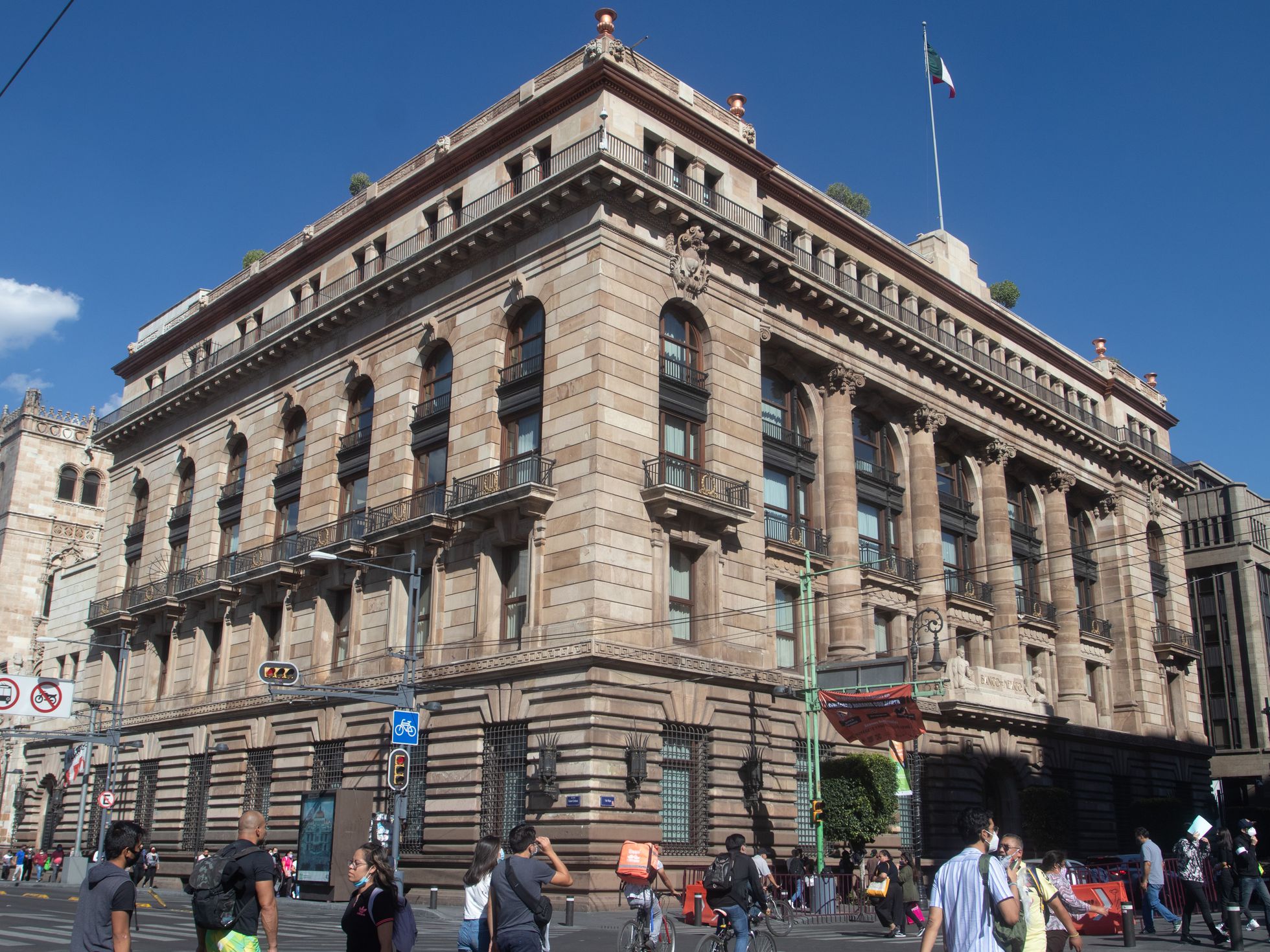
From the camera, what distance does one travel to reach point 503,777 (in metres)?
33.0

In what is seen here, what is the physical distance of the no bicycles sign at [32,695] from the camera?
39.7m

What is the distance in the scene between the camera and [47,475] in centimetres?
7531

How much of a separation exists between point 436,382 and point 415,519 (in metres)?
6.36

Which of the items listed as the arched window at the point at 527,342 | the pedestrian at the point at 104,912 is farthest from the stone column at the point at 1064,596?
the pedestrian at the point at 104,912

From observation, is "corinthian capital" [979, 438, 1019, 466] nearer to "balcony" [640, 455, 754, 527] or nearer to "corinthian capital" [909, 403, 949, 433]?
"corinthian capital" [909, 403, 949, 433]

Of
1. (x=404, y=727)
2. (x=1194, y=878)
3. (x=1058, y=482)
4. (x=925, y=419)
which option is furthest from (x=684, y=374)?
(x=1058, y=482)

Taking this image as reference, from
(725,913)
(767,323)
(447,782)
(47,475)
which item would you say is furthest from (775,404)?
(47,475)

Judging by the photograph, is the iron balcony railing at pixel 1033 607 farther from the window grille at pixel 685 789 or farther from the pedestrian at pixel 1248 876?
the pedestrian at pixel 1248 876

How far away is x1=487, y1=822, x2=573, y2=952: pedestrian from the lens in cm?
1029

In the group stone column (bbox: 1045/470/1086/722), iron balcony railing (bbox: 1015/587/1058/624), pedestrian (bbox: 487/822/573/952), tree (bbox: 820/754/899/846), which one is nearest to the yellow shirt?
pedestrian (bbox: 487/822/573/952)

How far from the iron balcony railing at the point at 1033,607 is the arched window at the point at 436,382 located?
26.1m

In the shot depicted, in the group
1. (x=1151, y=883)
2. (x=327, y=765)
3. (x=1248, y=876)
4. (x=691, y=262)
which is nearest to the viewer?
(x=1248, y=876)

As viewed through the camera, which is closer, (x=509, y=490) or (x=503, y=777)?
(x=503, y=777)

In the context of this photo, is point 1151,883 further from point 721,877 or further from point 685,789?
point 685,789
